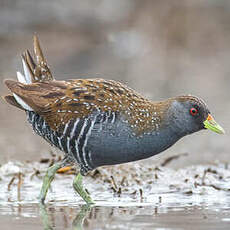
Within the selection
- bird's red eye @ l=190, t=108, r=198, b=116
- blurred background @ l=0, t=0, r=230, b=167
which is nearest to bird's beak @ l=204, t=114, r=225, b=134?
bird's red eye @ l=190, t=108, r=198, b=116

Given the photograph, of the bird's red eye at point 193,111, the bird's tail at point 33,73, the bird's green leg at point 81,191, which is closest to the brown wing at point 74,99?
the bird's tail at point 33,73

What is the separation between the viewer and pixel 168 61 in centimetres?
1798

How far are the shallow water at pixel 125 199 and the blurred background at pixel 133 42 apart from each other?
409 centimetres

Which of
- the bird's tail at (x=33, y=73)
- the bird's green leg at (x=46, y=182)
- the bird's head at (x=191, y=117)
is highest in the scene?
the bird's tail at (x=33, y=73)

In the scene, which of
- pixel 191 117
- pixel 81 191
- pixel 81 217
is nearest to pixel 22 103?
pixel 81 191

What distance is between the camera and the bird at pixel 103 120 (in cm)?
740

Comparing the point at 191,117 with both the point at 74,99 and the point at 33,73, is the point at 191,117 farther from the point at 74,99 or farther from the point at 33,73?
the point at 33,73

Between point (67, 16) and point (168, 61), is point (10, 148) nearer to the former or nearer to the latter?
point (168, 61)

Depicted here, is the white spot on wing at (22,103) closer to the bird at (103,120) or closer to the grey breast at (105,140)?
the bird at (103,120)

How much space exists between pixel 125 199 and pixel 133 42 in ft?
39.4

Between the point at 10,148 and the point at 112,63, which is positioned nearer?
the point at 10,148

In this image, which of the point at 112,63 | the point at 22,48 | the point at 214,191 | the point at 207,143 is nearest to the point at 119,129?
the point at 214,191

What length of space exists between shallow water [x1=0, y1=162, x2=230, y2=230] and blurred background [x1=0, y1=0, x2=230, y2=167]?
13.4 ft

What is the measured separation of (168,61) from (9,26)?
4428 mm
